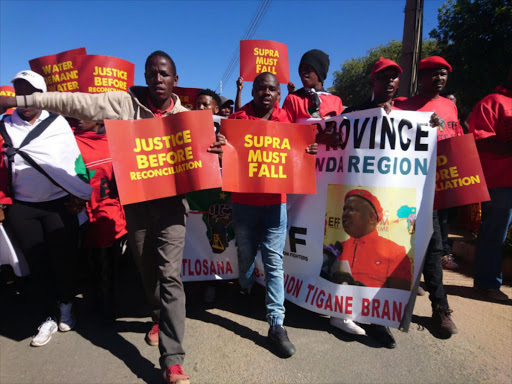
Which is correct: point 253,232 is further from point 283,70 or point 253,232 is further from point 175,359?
point 283,70

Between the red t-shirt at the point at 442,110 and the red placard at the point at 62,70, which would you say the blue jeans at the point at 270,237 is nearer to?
the red t-shirt at the point at 442,110

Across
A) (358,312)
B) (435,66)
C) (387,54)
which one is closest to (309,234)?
(358,312)

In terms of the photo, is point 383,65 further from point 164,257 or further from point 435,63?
point 164,257

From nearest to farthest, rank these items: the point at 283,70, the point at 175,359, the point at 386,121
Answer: the point at 175,359
the point at 386,121
the point at 283,70

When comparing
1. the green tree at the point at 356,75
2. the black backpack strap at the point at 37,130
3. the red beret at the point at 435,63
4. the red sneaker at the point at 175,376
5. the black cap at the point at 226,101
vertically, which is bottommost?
the red sneaker at the point at 175,376

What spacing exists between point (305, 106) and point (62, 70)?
2986 millimetres

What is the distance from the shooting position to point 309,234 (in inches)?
121

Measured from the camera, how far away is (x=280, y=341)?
2.62 metres

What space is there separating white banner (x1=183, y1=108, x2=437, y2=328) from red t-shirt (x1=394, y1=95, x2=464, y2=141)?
0.43 metres

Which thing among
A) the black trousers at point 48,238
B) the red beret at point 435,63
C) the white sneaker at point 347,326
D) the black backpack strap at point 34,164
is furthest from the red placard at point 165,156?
the red beret at point 435,63

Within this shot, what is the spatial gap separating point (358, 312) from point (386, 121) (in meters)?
1.55

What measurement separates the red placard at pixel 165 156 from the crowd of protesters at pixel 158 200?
0.13 m

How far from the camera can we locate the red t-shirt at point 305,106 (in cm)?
332

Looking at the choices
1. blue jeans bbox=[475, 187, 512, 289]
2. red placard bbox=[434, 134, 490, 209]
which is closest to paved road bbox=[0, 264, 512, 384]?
blue jeans bbox=[475, 187, 512, 289]
